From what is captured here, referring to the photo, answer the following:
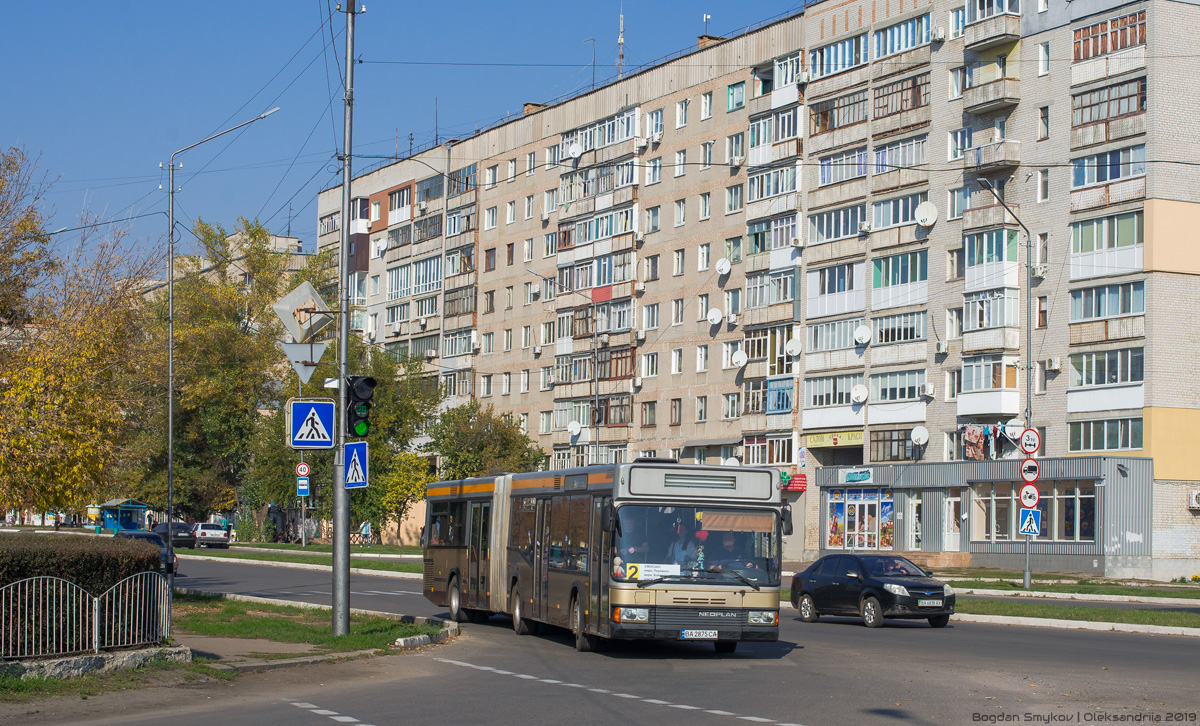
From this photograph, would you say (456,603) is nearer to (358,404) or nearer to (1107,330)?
(358,404)

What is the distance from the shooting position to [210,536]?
7325 centimetres

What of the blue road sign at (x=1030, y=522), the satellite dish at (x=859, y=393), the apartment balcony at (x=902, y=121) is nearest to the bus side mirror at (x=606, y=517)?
the blue road sign at (x=1030, y=522)

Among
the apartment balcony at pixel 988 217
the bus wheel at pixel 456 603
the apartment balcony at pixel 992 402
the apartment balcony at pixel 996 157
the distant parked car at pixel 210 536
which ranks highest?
the apartment balcony at pixel 996 157

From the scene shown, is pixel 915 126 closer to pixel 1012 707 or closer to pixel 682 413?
pixel 682 413

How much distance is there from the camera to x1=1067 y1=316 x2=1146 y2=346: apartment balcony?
1983 inches

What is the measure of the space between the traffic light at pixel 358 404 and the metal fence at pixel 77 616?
143 inches

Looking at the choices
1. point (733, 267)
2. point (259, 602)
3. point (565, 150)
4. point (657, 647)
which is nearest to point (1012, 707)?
point (657, 647)

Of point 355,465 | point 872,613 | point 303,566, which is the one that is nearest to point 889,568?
point 872,613

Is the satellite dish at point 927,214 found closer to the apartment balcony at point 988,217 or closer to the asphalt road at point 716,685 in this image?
the apartment balcony at point 988,217

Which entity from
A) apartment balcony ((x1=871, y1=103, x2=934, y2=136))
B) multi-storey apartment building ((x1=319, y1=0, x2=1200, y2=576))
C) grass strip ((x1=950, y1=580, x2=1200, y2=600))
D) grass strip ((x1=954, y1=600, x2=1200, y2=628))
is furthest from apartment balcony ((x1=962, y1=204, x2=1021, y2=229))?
grass strip ((x1=954, y1=600, x2=1200, y2=628))

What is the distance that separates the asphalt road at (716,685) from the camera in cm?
1284

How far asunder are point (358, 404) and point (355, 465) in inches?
37.3

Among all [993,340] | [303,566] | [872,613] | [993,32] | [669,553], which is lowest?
[303,566]

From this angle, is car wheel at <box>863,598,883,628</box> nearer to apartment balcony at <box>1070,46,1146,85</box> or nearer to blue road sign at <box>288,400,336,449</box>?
blue road sign at <box>288,400,336,449</box>
